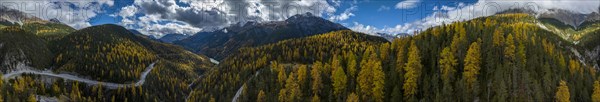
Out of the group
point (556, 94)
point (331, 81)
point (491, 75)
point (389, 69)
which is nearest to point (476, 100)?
point (491, 75)

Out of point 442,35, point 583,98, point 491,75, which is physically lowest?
point 583,98

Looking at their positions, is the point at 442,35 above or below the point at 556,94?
A: above

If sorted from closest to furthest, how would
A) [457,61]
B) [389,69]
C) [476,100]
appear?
[476,100] → [457,61] → [389,69]

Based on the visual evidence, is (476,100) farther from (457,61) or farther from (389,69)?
(389,69)

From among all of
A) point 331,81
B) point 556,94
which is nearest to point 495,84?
point 556,94

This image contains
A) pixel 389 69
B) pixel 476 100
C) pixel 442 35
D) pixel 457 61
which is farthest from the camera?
pixel 442 35

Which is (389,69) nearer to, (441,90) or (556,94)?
(441,90)

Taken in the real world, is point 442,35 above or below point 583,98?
above

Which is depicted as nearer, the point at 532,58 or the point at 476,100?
the point at 476,100

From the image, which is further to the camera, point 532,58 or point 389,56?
point 389,56
